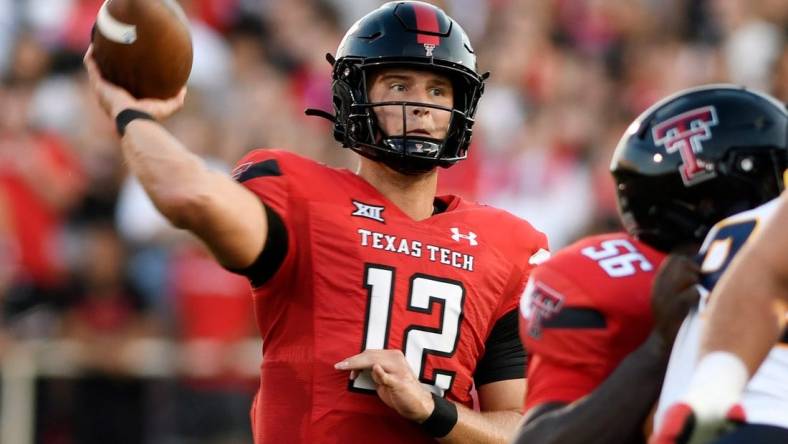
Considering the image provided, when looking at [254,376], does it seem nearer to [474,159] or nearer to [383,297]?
[474,159]

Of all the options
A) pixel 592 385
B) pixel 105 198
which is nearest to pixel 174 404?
pixel 105 198

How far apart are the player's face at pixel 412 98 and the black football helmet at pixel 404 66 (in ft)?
0.05

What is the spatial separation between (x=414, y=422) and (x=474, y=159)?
571 cm

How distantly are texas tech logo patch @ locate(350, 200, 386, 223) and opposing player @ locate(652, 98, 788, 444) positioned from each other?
4.57 feet

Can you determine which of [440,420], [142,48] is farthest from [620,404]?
[142,48]

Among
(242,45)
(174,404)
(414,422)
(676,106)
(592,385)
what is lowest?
(174,404)

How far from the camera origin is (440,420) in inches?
149

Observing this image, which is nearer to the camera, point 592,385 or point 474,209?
point 592,385

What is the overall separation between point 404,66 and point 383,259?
1.92 feet

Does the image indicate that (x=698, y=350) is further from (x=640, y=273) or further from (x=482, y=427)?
(x=482, y=427)

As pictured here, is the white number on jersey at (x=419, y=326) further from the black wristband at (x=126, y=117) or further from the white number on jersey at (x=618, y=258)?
the white number on jersey at (x=618, y=258)

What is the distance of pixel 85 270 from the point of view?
816 centimetres

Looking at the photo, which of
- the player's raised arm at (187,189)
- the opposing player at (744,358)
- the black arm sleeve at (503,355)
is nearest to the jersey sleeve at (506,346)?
the black arm sleeve at (503,355)

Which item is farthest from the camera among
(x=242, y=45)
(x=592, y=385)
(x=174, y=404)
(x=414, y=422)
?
(x=242, y=45)
